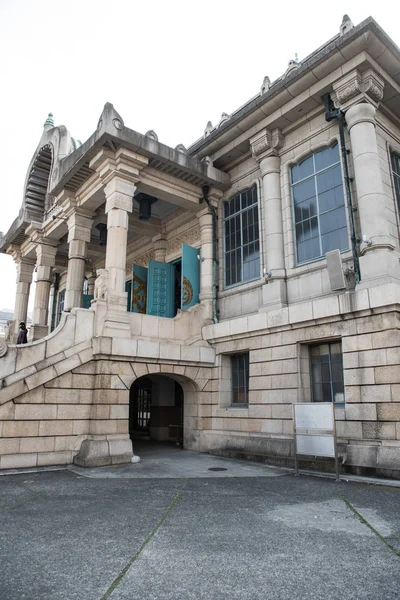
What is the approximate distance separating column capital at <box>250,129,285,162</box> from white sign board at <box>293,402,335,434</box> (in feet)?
26.9

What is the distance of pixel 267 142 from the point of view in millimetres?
13805

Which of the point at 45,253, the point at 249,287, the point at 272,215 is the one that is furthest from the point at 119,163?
the point at 45,253

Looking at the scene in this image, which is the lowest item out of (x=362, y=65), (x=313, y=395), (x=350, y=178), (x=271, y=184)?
(x=313, y=395)

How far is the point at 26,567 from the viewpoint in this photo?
4188 millimetres

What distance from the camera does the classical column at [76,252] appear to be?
15.8 meters

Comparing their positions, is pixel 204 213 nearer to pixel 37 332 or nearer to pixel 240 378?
pixel 240 378

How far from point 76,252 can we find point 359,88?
412 inches

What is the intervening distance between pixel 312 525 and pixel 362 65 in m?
11.1

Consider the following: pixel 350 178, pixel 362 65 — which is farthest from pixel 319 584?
pixel 362 65

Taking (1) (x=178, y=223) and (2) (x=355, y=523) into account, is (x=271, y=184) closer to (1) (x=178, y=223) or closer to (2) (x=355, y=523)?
(1) (x=178, y=223)

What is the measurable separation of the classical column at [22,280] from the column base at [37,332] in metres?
2.15

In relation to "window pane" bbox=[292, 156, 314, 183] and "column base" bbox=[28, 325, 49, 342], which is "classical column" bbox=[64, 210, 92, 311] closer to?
"column base" bbox=[28, 325, 49, 342]

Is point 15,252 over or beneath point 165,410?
over

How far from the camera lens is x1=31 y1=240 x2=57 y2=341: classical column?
19172 millimetres
